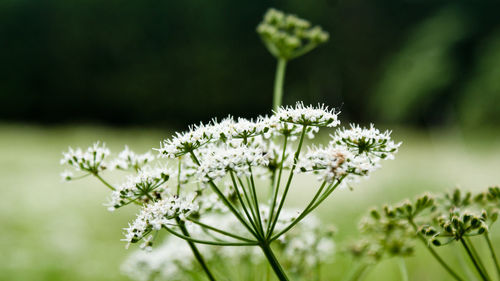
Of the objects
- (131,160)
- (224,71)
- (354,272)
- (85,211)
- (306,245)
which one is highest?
(224,71)

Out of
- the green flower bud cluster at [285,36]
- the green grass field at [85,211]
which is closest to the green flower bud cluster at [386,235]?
the green flower bud cluster at [285,36]

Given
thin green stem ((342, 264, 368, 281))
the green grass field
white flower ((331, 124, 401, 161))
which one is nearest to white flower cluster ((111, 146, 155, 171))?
white flower ((331, 124, 401, 161))

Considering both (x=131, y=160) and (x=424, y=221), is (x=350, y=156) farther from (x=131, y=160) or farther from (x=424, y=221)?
(x=131, y=160)

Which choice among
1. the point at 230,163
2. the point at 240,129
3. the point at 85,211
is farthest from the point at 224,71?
the point at 230,163

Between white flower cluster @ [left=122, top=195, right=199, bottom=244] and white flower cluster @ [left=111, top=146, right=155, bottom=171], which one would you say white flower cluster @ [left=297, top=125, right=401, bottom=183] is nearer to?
white flower cluster @ [left=122, top=195, right=199, bottom=244]

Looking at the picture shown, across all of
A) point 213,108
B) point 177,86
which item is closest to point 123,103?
point 177,86

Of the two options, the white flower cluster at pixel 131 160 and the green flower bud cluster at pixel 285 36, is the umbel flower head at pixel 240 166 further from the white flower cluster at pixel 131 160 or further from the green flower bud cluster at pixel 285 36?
the green flower bud cluster at pixel 285 36
